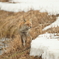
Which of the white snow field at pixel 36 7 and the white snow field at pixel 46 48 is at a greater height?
the white snow field at pixel 36 7

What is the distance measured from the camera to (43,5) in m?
14.0

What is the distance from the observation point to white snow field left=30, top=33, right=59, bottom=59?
6.26m

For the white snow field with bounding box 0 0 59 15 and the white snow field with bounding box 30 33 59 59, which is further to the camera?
the white snow field with bounding box 0 0 59 15

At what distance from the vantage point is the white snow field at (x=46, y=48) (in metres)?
6.26

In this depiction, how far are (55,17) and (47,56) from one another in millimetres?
6593

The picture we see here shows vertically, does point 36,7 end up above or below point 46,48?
above

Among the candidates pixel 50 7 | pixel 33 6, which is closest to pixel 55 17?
pixel 50 7

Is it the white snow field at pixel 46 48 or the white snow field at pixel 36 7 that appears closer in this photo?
the white snow field at pixel 46 48

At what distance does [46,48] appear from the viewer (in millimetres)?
6645

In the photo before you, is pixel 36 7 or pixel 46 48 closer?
pixel 46 48

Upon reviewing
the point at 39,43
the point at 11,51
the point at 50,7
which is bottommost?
the point at 11,51

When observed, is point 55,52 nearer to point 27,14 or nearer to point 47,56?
point 47,56

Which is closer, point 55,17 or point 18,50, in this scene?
point 18,50

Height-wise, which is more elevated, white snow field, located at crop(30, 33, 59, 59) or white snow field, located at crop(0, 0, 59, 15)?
white snow field, located at crop(0, 0, 59, 15)
